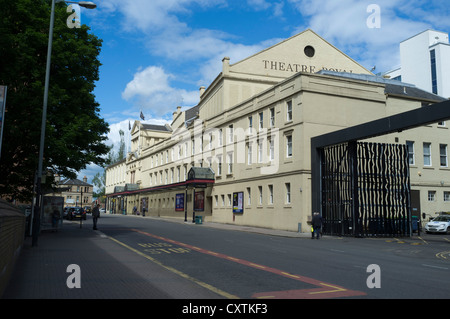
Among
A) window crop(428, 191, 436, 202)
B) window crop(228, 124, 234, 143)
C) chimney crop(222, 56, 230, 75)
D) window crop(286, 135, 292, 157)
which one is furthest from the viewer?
chimney crop(222, 56, 230, 75)

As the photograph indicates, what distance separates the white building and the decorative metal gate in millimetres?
65592

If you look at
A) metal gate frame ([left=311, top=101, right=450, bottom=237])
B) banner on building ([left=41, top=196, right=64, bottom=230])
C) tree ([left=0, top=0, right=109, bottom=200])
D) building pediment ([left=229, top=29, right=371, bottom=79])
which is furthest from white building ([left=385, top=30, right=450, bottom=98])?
banner on building ([left=41, top=196, right=64, bottom=230])

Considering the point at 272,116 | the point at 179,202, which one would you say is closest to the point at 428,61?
the point at 179,202

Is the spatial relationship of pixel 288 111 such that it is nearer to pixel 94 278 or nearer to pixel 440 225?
pixel 440 225

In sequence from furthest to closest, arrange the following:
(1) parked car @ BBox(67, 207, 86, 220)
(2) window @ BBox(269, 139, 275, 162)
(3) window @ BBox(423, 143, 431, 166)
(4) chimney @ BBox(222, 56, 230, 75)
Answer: (1) parked car @ BBox(67, 207, 86, 220), (4) chimney @ BBox(222, 56, 230, 75), (3) window @ BBox(423, 143, 431, 166), (2) window @ BBox(269, 139, 275, 162)

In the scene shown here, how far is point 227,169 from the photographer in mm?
41406

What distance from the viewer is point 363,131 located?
24.2 meters

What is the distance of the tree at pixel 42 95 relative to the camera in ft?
63.1

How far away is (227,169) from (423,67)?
227ft

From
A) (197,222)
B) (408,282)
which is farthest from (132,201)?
(408,282)

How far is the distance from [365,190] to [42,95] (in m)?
20.1

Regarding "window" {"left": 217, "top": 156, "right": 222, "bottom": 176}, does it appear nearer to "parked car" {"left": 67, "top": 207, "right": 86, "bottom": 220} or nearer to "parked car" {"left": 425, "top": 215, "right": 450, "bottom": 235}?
"parked car" {"left": 67, "top": 207, "right": 86, "bottom": 220}

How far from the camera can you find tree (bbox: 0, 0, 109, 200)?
19.2 m
